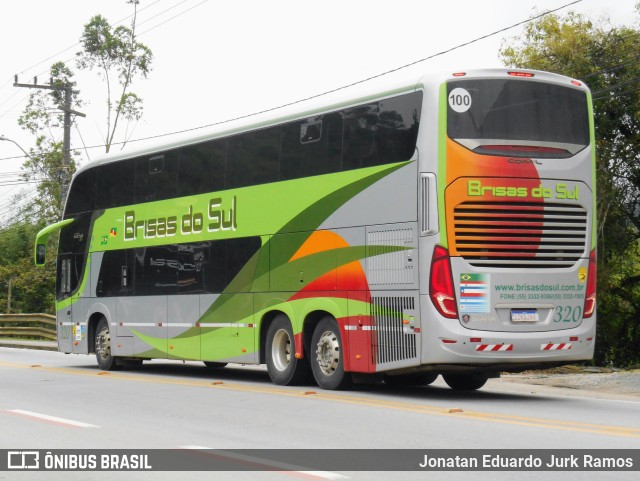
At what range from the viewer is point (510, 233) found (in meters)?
14.9

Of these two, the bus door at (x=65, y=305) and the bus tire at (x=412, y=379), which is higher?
the bus door at (x=65, y=305)

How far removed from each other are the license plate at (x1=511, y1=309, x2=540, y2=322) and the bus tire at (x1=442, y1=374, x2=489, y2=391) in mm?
2626

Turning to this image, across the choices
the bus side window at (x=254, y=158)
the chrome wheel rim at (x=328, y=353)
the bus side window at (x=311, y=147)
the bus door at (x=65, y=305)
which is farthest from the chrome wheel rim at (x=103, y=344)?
the chrome wheel rim at (x=328, y=353)

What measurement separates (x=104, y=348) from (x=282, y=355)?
6.39 m

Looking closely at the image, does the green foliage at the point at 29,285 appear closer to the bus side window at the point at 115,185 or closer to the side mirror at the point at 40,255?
the side mirror at the point at 40,255

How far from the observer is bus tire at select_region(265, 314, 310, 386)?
17797 mm

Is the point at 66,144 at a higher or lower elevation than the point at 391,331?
higher

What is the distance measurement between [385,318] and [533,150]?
10.0 feet

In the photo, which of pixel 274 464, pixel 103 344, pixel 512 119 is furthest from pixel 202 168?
pixel 274 464

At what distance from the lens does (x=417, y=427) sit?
1188cm

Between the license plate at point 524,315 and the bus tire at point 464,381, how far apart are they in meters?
2.63

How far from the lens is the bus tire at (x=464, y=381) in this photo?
17.5 m

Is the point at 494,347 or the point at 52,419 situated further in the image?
the point at 494,347

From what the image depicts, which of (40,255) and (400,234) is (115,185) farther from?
(400,234)
